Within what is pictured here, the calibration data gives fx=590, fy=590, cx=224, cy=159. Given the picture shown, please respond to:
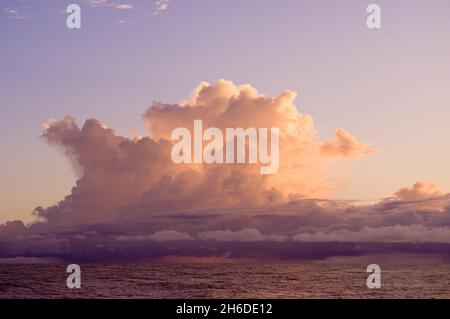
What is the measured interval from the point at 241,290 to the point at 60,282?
3555 cm

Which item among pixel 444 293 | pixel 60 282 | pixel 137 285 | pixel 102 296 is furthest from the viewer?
pixel 60 282

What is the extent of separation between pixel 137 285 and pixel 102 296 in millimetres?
16518

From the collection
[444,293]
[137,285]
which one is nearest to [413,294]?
[444,293]
